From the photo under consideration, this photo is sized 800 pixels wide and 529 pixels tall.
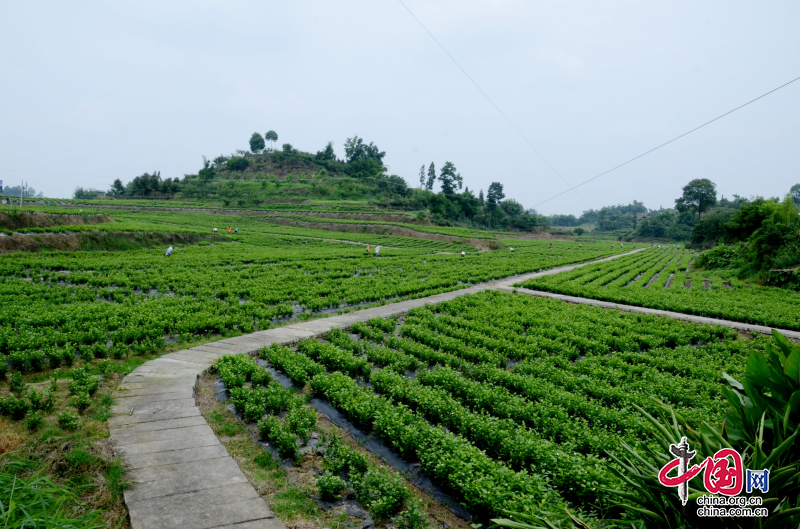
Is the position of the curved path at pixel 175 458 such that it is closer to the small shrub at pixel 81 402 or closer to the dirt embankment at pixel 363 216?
the small shrub at pixel 81 402

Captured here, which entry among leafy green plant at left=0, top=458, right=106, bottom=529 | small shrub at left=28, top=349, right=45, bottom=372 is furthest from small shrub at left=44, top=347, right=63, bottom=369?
leafy green plant at left=0, top=458, right=106, bottom=529

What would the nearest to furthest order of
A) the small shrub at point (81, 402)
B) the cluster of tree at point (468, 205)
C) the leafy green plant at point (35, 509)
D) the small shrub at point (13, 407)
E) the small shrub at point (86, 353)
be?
1. the leafy green plant at point (35, 509)
2. the small shrub at point (13, 407)
3. the small shrub at point (81, 402)
4. the small shrub at point (86, 353)
5. the cluster of tree at point (468, 205)

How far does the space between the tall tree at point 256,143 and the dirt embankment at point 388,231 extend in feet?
218

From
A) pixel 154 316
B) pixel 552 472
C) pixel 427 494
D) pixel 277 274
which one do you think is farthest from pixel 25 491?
pixel 277 274

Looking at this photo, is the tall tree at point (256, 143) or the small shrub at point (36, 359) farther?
the tall tree at point (256, 143)

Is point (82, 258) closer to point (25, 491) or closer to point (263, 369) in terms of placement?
point (263, 369)

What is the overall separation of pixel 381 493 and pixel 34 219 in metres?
29.6

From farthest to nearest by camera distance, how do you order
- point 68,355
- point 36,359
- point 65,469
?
1. point 68,355
2. point 36,359
3. point 65,469

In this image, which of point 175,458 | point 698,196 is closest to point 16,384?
point 175,458

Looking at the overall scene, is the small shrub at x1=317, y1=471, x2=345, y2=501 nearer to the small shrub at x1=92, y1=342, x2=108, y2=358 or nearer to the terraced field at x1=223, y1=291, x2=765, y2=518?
the terraced field at x1=223, y1=291, x2=765, y2=518

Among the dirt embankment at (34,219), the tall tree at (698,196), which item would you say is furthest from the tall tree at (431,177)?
the dirt embankment at (34,219)

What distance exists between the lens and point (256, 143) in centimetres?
11512

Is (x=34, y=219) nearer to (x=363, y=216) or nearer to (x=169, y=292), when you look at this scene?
(x=169, y=292)

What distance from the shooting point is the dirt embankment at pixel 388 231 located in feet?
143
